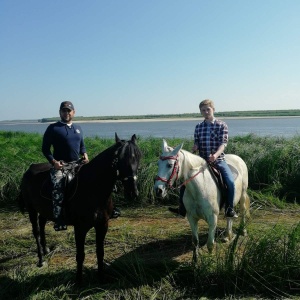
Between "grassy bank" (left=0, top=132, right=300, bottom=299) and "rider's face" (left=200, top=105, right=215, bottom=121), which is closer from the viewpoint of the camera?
"grassy bank" (left=0, top=132, right=300, bottom=299)

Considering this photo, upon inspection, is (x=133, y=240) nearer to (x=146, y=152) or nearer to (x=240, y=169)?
(x=240, y=169)

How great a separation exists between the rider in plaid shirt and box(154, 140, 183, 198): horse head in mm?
867

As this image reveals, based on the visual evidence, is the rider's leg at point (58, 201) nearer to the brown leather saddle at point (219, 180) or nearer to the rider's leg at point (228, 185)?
the brown leather saddle at point (219, 180)

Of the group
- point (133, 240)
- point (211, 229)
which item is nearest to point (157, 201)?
point (133, 240)

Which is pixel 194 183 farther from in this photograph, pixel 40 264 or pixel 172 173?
pixel 40 264

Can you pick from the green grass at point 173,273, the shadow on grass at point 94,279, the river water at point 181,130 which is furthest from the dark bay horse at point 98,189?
the river water at point 181,130

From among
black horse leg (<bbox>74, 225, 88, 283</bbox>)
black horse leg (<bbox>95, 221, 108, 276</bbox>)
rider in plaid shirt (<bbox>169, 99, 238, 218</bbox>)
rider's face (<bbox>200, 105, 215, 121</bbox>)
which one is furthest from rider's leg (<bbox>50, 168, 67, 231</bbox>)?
rider's face (<bbox>200, 105, 215, 121</bbox>)

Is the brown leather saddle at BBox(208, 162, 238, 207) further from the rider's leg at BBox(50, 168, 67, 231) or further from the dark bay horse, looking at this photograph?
the rider's leg at BBox(50, 168, 67, 231)

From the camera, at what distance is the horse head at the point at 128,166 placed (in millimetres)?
3467

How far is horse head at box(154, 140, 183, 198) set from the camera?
3.79 meters

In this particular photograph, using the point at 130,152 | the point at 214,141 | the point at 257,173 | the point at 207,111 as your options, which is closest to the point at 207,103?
the point at 207,111

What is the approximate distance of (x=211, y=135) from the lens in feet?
16.1

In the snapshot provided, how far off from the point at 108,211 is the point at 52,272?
4.04 feet

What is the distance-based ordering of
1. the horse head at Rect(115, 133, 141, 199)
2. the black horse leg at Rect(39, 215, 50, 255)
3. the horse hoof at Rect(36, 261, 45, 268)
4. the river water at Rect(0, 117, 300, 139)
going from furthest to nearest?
1. the river water at Rect(0, 117, 300, 139)
2. the black horse leg at Rect(39, 215, 50, 255)
3. the horse hoof at Rect(36, 261, 45, 268)
4. the horse head at Rect(115, 133, 141, 199)
